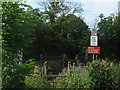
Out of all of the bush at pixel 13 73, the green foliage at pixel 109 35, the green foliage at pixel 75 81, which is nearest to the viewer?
the bush at pixel 13 73

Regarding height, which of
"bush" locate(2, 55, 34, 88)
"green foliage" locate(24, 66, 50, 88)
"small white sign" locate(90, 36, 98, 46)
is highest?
"small white sign" locate(90, 36, 98, 46)

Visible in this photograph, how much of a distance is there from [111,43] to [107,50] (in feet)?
1.89

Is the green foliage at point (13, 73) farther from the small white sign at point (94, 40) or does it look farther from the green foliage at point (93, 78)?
the small white sign at point (94, 40)

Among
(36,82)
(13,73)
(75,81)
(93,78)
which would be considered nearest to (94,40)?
(93,78)

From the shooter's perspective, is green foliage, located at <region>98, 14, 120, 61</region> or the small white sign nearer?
the small white sign

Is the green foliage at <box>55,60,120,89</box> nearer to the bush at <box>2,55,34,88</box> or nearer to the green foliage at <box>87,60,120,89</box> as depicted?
the green foliage at <box>87,60,120,89</box>

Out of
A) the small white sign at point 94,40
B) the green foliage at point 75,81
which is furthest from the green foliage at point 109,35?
the green foliage at point 75,81

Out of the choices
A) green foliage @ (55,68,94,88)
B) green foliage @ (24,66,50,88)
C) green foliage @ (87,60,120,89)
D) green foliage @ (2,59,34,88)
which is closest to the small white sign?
green foliage @ (87,60,120,89)

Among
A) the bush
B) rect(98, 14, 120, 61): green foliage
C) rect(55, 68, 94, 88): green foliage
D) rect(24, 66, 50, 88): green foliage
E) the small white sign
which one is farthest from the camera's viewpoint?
rect(98, 14, 120, 61): green foliage

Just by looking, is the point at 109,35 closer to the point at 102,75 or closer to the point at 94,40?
the point at 94,40

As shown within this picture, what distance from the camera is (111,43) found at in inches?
446

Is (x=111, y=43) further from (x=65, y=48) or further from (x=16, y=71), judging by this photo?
(x=16, y=71)

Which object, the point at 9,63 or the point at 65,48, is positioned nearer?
the point at 9,63

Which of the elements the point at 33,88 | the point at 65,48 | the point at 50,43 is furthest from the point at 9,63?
the point at 65,48
